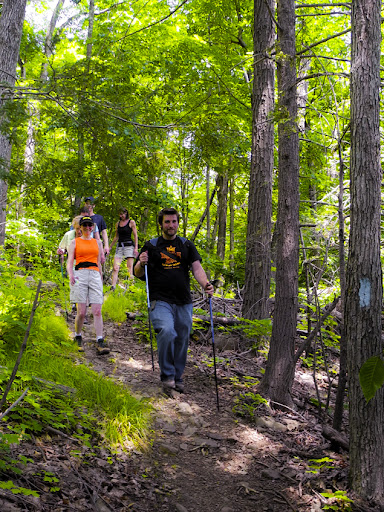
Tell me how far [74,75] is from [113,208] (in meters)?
1.90

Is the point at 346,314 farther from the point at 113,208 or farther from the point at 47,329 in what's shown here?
the point at 47,329

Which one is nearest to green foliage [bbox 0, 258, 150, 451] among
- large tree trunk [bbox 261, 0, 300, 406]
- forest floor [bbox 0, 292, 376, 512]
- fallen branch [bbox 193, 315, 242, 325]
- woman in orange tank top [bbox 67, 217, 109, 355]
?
forest floor [bbox 0, 292, 376, 512]

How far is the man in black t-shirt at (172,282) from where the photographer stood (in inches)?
216

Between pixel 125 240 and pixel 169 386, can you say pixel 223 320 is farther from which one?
pixel 125 240

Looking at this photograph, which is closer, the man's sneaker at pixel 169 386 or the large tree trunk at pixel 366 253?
the large tree trunk at pixel 366 253

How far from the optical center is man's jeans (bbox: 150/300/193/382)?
530cm

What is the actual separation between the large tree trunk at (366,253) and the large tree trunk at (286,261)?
198 cm

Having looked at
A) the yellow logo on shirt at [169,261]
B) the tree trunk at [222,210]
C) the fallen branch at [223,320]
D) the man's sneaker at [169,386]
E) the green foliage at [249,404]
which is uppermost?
the tree trunk at [222,210]

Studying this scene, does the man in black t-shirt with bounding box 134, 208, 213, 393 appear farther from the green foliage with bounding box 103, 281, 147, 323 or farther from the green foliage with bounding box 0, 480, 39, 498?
the green foliage with bounding box 103, 281, 147, 323

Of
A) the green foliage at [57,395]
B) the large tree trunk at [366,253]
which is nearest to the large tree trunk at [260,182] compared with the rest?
the green foliage at [57,395]

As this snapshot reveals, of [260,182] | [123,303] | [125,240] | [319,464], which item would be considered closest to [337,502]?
[319,464]

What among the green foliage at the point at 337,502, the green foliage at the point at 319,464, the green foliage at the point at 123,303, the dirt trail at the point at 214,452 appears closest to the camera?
the green foliage at the point at 337,502

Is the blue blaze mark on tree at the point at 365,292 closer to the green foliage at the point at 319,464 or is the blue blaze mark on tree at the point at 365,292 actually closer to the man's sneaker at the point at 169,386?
the green foliage at the point at 319,464

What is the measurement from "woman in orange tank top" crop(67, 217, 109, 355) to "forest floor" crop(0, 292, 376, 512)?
1.33 ft
